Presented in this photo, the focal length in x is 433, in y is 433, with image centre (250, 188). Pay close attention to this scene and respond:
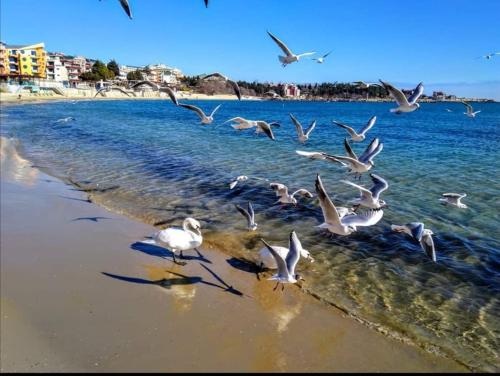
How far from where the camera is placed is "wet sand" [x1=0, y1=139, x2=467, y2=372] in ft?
14.1

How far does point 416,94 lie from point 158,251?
6469 mm

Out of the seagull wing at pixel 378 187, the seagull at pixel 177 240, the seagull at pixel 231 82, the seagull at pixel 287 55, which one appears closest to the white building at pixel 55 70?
the seagull at pixel 231 82

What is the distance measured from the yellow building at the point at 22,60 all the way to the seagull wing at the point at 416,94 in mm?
109951

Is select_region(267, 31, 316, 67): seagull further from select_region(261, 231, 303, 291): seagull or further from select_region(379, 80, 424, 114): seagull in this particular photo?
select_region(261, 231, 303, 291): seagull

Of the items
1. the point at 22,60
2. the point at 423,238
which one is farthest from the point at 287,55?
the point at 22,60

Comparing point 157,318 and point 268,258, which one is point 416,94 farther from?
point 157,318

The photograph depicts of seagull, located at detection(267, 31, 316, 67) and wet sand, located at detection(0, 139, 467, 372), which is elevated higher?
seagull, located at detection(267, 31, 316, 67)

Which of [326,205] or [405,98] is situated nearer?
[326,205]

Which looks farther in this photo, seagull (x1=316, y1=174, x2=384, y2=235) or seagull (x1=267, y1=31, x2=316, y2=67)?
seagull (x1=267, y1=31, x2=316, y2=67)

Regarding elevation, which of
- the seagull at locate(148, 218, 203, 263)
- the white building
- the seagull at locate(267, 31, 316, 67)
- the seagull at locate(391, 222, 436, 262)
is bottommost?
the seagull at locate(148, 218, 203, 263)

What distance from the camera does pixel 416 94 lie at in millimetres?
9539

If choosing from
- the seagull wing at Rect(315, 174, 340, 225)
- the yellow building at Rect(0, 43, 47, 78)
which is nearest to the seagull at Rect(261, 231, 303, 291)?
the seagull wing at Rect(315, 174, 340, 225)

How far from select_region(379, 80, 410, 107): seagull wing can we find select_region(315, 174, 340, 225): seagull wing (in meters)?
3.24

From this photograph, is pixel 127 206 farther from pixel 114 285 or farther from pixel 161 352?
pixel 161 352
